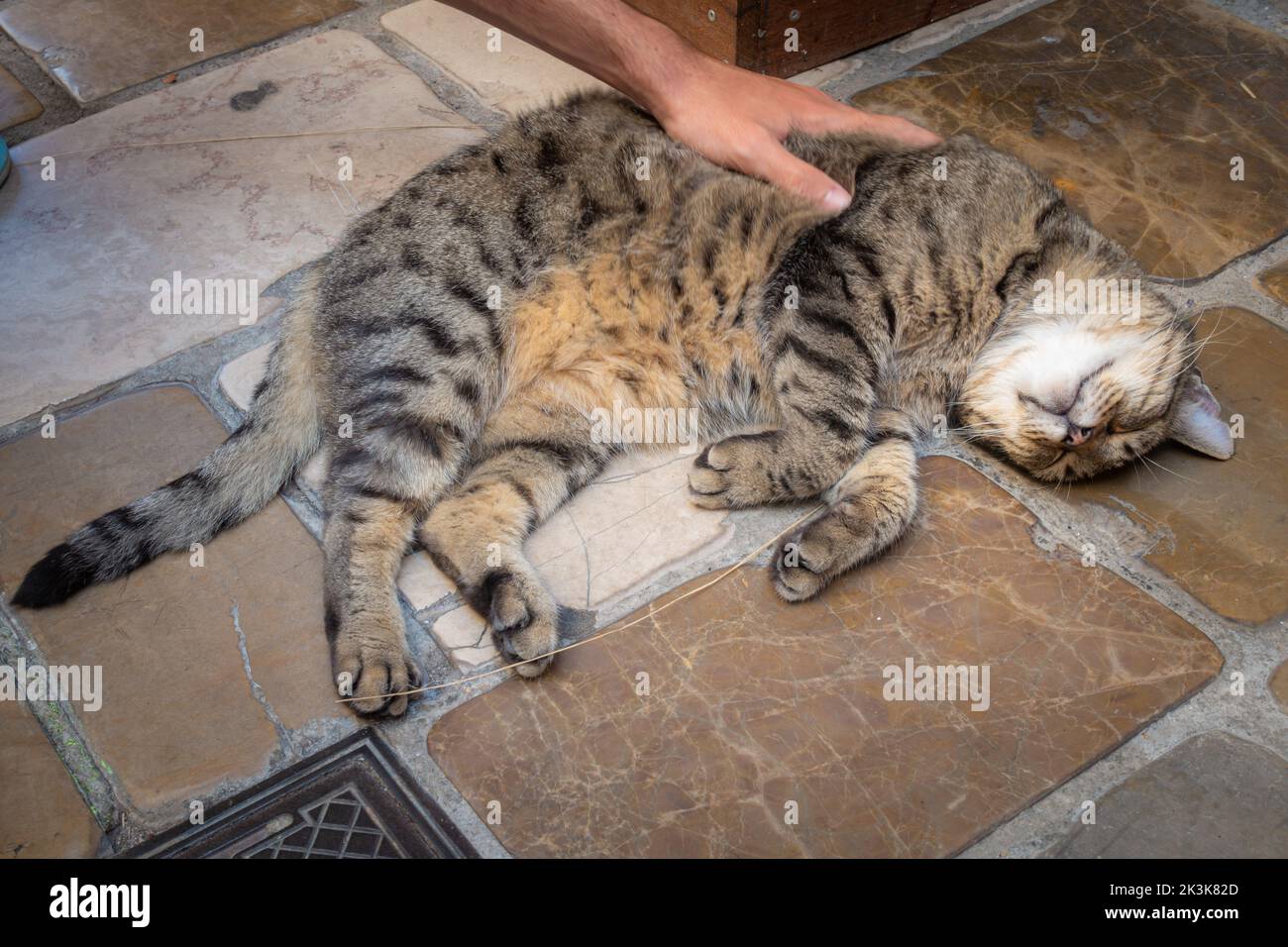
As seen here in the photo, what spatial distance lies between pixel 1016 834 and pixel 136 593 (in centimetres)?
169

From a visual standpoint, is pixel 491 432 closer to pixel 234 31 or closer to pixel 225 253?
pixel 225 253

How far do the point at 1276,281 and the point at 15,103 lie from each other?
3.57 metres

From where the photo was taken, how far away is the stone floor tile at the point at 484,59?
3279mm

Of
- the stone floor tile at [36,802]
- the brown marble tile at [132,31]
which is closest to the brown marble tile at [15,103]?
the brown marble tile at [132,31]

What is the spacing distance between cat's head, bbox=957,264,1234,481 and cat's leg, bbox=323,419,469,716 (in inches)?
48.2

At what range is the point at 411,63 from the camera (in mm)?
3391

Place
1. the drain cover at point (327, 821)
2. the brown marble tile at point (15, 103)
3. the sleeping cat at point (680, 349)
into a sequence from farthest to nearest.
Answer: the brown marble tile at point (15, 103), the sleeping cat at point (680, 349), the drain cover at point (327, 821)

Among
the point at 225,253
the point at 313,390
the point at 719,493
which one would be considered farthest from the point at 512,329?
the point at 225,253

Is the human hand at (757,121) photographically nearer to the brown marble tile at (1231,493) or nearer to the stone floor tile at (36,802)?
the brown marble tile at (1231,493)

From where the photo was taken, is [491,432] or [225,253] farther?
[225,253]

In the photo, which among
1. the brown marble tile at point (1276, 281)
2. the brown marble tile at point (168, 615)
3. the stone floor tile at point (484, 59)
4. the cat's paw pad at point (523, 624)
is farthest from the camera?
the stone floor tile at point (484, 59)

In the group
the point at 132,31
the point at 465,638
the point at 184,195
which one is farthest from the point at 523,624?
the point at 132,31

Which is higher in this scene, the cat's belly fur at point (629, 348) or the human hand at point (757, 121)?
the human hand at point (757, 121)

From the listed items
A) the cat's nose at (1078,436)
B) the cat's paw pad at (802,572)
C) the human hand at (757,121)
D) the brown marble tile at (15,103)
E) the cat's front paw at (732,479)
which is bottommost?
the cat's paw pad at (802,572)
